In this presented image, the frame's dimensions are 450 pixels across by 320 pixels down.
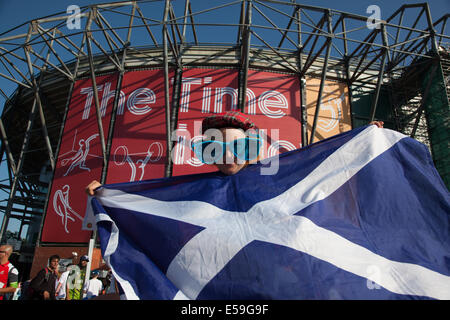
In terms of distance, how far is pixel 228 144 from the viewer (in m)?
2.26

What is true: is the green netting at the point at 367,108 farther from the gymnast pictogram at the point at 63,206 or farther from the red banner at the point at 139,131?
the gymnast pictogram at the point at 63,206

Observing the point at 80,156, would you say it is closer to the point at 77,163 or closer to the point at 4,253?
the point at 77,163

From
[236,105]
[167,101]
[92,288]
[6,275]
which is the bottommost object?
[92,288]

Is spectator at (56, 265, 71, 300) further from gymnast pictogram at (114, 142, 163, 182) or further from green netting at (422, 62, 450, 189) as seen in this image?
green netting at (422, 62, 450, 189)

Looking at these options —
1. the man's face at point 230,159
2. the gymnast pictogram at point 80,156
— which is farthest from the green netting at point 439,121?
the gymnast pictogram at point 80,156

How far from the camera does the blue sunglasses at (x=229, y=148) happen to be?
7.42 ft

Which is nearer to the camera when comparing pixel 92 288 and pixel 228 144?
pixel 228 144

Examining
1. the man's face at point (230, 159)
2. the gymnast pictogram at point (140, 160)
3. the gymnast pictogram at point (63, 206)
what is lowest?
the man's face at point (230, 159)

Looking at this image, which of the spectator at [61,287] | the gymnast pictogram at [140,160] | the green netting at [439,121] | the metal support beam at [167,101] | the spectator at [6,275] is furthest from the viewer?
the green netting at [439,121]

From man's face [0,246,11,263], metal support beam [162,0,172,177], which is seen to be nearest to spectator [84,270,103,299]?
man's face [0,246,11,263]

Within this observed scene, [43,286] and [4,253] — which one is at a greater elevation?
[4,253]

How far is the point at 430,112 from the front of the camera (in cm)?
1124

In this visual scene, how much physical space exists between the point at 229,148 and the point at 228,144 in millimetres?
34

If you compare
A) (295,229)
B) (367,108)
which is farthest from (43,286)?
(367,108)
